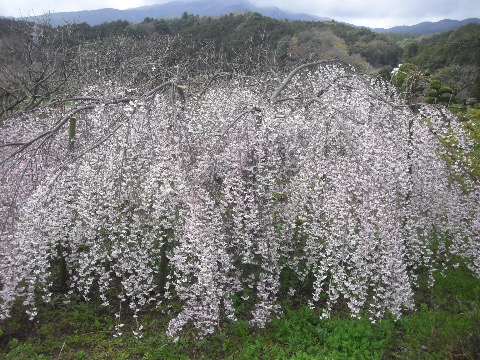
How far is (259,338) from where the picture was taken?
4473 mm

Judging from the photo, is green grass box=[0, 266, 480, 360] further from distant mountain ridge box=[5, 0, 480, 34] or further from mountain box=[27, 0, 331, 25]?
distant mountain ridge box=[5, 0, 480, 34]

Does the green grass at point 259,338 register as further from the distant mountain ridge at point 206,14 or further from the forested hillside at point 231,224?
the distant mountain ridge at point 206,14

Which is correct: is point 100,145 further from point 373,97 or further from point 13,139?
point 373,97

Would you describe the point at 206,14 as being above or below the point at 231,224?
above

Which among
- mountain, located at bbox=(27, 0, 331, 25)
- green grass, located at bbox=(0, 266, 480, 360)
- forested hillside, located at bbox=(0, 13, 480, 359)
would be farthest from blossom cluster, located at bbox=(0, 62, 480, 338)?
mountain, located at bbox=(27, 0, 331, 25)

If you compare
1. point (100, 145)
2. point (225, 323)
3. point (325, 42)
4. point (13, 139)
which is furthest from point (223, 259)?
point (325, 42)

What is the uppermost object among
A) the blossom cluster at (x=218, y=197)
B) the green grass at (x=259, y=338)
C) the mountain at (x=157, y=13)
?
the mountain at (x=157, y=13)

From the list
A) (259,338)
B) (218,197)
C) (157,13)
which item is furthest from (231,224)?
(157,13)

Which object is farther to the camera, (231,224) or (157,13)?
(157,13)

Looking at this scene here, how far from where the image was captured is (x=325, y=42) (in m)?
23.0

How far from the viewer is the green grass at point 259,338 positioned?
4.25 m

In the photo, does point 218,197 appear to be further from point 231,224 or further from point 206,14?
point 206,14

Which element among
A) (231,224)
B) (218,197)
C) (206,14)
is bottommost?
(231,224)

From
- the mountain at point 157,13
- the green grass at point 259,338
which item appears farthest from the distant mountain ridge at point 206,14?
the green grass at point 259,338
